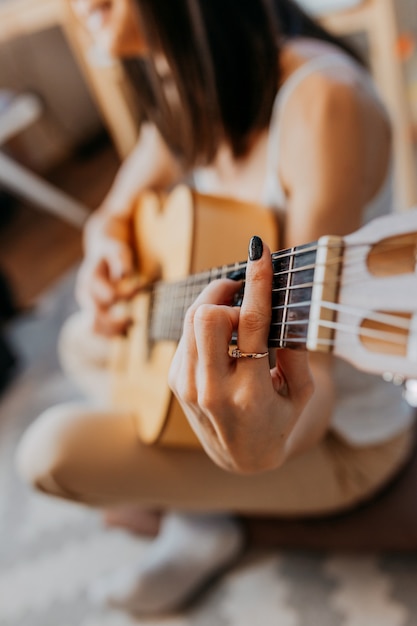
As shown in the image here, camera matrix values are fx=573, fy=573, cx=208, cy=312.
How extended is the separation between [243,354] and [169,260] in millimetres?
352

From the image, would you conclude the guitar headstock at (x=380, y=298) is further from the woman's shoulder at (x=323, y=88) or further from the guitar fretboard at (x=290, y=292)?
the woman's shoulder at (x=323, y=88)

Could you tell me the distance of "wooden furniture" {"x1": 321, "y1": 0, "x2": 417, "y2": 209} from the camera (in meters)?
1.22

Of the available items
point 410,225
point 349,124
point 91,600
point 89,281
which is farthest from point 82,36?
point 410,225

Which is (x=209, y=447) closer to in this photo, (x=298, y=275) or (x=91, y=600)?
(x=298, y=275)

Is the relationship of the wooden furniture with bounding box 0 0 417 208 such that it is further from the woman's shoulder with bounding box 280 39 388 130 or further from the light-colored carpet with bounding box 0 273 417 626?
the light-colored carpet with bounding box 0 273 417 626

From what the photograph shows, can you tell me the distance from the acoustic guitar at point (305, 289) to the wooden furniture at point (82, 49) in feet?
3.15

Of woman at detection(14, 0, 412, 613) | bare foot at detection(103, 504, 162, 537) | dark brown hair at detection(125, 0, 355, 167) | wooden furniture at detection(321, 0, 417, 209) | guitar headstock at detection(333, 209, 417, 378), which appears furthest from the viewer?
wooden furniture at detection(321, 0, 417, 209)

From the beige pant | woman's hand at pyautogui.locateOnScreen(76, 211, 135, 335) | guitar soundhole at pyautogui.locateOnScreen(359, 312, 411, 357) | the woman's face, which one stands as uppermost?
the woman's face

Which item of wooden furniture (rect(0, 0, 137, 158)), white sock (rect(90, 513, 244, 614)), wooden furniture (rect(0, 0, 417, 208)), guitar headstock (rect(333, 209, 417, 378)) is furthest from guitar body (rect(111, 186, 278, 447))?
wooden furniture (rect(0, 0, 137, 158))

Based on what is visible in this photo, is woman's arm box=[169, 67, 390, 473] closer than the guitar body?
Yes

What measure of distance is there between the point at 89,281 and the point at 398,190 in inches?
29.7

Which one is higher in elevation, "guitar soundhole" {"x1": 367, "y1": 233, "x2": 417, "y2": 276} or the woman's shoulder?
the woman's shoulder

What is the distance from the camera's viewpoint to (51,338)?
155cm

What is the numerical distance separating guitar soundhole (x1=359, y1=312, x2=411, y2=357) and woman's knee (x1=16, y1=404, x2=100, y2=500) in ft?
1.60
